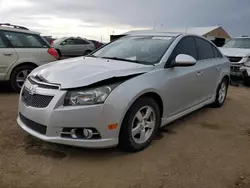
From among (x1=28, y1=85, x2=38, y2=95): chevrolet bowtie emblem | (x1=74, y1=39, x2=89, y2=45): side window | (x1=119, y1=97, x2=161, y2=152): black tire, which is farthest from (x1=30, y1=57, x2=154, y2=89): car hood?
(x1=74, y1=39, x2=89, y2=45): side window

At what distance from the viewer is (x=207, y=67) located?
4922 mm

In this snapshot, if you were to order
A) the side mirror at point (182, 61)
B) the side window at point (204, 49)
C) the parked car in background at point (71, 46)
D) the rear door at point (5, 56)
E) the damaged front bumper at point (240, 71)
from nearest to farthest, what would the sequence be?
the side mirror at point (182, 61) → the side window at point (204, 49) → the rear door at point (5, 56) → the damaged front bumper at point (240, 71) → the parked car in background at point (71, 46)

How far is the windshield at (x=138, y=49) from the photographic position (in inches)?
156

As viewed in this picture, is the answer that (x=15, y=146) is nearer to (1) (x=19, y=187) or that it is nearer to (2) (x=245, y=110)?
(1) (x=19, y=187)

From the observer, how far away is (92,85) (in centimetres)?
306

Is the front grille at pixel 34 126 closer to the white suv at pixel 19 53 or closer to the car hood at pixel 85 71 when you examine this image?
the car hood at pixel 85 71

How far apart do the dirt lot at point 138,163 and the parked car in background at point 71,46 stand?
1459 centimetres

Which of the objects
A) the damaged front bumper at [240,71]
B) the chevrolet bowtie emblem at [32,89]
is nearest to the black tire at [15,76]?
the chevrolet bowtie emblem at [32,89]

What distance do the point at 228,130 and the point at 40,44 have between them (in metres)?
4.87

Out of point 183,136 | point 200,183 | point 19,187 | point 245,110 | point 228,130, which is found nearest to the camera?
point 19,187

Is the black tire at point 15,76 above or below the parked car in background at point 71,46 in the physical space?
above

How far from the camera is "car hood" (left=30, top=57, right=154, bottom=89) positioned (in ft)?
10.2

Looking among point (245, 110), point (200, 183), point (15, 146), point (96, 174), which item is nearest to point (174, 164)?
point (200, 183)

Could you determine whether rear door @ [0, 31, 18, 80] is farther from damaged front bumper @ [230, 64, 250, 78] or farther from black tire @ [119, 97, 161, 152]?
damaged front bumper @ [230, 64, 250, 78]
